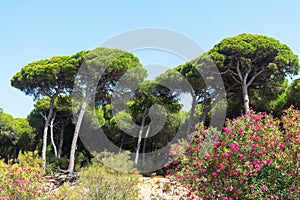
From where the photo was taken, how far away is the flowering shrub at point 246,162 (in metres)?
3.98

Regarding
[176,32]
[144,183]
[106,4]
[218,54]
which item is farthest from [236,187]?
[218,54]

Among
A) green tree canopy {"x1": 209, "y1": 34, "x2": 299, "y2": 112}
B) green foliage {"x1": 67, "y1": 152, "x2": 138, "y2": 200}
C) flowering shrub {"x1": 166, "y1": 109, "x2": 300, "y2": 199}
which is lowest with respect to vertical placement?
green foliage {"x1": 67, "y1": 152, "x2": 138, "y2": 200}

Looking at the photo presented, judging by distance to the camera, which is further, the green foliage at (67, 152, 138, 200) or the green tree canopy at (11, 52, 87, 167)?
the green tree canopy at (11, 52, 87, 167)

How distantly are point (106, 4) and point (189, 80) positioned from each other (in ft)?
19.5

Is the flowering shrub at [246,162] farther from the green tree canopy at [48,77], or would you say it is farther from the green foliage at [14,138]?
the green foliage at [14,138]

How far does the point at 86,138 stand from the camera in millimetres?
15898

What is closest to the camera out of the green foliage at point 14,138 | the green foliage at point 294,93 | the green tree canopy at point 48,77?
the green foliage at point 294,93

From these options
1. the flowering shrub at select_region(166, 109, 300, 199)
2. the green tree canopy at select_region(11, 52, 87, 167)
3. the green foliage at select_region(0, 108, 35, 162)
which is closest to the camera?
the flowering shrub at select_region(166, 109, 300, 199)

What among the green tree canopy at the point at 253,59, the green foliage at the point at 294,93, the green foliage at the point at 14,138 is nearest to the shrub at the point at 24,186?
the green tree canopy at the point at 253,59

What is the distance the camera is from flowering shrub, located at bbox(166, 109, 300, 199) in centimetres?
398

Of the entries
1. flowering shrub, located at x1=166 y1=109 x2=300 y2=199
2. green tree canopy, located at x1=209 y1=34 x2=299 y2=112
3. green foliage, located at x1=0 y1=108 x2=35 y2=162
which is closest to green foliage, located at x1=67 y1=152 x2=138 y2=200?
flowering shrub, located at x1=166 y1=109 x2=300 y2=199

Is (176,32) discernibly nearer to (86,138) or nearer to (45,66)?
(45,66)

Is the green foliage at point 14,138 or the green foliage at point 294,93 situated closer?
the green foliage at point 294,93

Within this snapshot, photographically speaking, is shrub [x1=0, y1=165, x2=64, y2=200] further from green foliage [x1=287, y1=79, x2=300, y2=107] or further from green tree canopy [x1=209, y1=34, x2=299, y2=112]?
green foliage [x1=287, y1=79, x2=300, y2=107]
